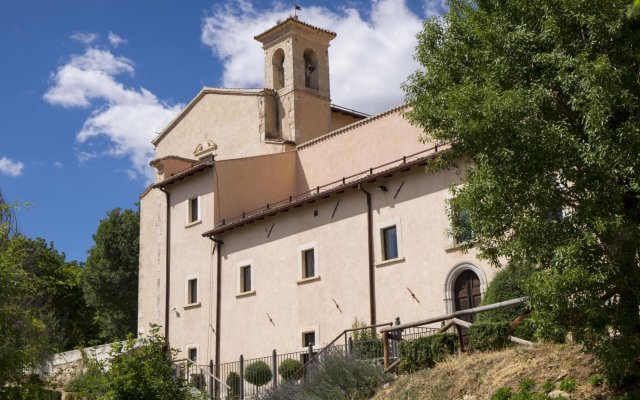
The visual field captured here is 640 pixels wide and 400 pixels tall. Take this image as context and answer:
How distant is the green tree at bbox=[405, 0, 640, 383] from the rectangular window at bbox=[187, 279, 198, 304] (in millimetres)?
23601

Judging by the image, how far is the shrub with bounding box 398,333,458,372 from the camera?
18.4 meters

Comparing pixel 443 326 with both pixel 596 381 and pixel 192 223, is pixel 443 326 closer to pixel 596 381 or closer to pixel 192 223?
pixel 596 381

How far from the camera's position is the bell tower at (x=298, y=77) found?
39500 mm

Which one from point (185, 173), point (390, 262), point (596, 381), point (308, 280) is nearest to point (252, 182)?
point (185, 173)

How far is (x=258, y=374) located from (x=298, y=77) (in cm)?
1791

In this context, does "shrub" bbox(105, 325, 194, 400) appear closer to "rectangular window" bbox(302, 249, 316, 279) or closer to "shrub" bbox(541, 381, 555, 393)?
"shrub" bbox(541, 381, 555, 393)

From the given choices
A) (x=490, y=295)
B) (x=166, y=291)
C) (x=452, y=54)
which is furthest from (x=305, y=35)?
(x=452, y=54)

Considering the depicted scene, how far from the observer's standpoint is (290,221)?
32438mm

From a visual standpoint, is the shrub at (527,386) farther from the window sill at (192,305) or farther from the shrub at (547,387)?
the window sill at (192,305)

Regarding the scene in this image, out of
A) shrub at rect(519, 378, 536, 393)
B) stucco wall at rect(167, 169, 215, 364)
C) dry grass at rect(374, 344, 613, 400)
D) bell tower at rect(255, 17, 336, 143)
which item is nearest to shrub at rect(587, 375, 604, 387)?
dry grass at rect(374, 344, 613, 400)

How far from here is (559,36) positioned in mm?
13859

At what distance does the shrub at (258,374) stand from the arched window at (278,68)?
17.8 meters

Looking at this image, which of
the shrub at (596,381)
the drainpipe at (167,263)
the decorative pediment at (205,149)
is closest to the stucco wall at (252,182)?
the drainpipe at (167,263)

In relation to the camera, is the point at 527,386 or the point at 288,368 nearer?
the point at 527,386
